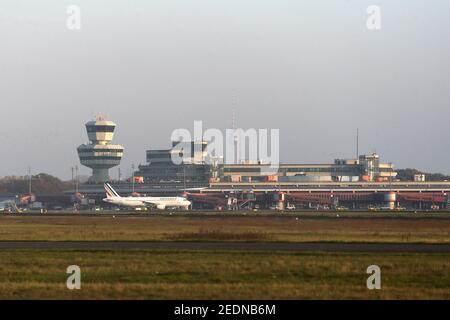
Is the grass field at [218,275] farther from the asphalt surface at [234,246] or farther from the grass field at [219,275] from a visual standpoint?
the asphalt surface at [234,246]

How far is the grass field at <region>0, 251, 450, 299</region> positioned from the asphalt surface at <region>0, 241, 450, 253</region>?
11.1 feet

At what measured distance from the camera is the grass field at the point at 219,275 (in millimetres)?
27828

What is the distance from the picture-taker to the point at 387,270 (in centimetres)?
3416

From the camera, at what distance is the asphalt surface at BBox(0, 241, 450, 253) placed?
45.0m

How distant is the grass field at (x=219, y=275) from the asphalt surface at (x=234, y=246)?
3393mm

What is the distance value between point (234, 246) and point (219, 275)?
49.5ft

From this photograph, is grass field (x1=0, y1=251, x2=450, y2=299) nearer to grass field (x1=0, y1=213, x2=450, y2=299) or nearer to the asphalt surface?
grass field (x1=0, y1=213, x2=450, y2=299)

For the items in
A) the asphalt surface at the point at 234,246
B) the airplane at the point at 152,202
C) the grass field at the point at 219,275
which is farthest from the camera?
the airplane at the point at 152,202

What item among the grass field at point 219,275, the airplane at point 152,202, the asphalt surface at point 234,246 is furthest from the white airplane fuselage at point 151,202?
the grass field at point 219,275

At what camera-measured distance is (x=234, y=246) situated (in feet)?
156

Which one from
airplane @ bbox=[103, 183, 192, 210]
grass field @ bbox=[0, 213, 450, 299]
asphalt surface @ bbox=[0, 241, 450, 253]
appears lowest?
airplane @ bbox=[103, 183, 192, 210]

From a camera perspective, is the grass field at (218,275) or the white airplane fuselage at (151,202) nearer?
the grass field at (218,275)

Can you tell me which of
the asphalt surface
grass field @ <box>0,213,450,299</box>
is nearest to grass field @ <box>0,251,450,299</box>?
grass field @ <box>0,213,450,299</box>
